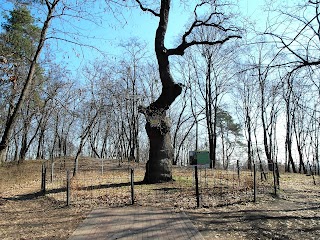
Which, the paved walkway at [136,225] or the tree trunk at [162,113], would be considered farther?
the tree trunk at [162,113]

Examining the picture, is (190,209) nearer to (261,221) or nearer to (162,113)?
(261,221)

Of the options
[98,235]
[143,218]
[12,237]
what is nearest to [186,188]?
[143,218]

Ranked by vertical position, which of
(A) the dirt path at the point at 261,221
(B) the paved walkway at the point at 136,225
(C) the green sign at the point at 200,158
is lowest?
(A) the dirt path at the point at 261,221

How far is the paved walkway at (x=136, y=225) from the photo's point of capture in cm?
610

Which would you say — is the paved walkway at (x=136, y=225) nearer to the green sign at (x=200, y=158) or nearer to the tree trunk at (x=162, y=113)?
the tree trunk at (x=162, y=113)

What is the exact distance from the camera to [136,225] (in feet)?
22.7

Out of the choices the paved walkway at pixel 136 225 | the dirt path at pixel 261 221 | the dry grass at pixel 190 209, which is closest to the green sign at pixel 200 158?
the dry grass at pixel 190 209

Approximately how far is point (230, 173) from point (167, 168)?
268 inches

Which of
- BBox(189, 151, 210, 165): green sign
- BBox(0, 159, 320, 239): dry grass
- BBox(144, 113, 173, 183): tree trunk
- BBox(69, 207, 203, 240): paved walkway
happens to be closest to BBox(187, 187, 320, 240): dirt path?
BBox(0, 159, 320, 239): dry grass

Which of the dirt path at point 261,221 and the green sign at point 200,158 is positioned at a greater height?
the green sign at point 200,158

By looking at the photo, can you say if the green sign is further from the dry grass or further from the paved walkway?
the paved walkway

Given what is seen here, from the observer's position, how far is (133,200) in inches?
368

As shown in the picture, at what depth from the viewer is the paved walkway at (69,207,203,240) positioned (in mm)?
6102

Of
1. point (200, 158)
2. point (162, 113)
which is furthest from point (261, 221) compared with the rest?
point (162, 113)
